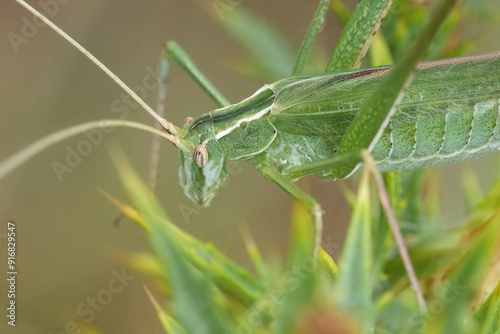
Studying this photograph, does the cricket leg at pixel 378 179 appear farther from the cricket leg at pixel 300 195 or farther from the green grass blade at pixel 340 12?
the green grass blade at pixel 340 12

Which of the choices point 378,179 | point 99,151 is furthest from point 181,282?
point 99,151

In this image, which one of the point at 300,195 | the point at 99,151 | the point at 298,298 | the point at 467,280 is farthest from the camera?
the point at 99,151

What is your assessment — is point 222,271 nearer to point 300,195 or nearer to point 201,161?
point 300,195

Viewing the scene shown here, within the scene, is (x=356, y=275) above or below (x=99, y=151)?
below

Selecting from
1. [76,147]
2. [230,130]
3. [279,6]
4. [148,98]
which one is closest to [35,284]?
[76,147]

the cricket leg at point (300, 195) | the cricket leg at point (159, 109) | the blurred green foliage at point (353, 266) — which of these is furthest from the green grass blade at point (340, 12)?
the cricket leg at point (159, 109)

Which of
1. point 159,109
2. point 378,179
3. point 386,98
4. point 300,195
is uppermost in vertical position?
point 159,109
